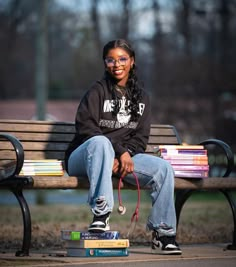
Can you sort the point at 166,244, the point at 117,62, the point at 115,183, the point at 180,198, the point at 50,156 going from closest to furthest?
the point at 166,244, the point at 115,183, the point at 117,62, the point at 50,156, the point at 180,198

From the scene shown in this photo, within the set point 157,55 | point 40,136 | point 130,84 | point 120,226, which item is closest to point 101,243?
point 130,84

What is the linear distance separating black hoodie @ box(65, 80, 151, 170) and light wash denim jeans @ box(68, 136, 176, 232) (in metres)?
0.13

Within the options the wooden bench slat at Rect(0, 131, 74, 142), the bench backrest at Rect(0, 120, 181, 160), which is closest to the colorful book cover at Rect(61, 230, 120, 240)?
the bench backrest at Rect(0, 120, 181, 160)

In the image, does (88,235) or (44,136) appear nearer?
(88,235)

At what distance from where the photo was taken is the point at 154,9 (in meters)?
29.9

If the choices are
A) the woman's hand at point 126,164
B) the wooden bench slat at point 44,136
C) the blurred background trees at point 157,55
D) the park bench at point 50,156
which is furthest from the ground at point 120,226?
the blurred background trees at point 157,55

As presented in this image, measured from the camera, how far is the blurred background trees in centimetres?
2738

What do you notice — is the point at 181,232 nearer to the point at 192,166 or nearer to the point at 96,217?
the point at 192,166

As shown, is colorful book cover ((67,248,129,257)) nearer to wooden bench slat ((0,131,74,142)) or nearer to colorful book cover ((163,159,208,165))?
colorful book cover ((163,159,208,165))

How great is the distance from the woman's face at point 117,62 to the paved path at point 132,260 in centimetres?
131

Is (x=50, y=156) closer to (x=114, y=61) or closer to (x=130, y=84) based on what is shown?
(x=130, y=84)

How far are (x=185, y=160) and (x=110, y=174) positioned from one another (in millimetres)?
923

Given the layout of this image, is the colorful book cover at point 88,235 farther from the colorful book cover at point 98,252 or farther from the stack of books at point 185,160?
the stack of books at point 185,160

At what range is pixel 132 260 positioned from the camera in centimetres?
621
